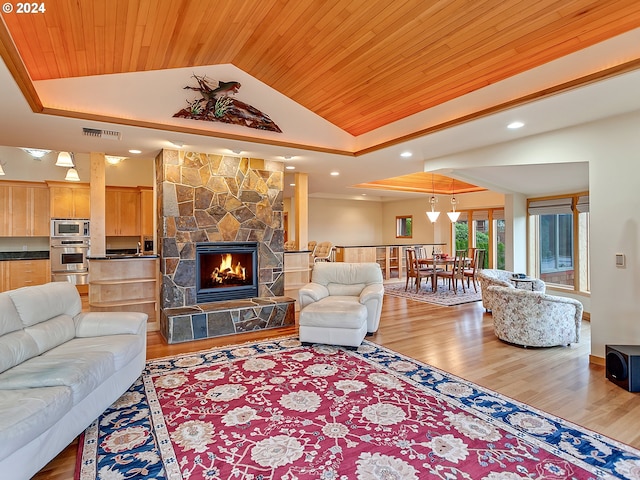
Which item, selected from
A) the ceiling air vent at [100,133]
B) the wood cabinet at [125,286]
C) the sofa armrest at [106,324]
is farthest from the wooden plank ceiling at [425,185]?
the sofa armrest at [106,324]

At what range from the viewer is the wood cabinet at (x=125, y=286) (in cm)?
480

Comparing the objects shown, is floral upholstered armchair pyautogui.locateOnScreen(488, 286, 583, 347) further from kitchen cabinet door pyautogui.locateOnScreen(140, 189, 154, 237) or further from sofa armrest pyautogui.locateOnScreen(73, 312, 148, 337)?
kitchen cabinet door pyautogui.locateOnScreen(140, 189, 154, 237)

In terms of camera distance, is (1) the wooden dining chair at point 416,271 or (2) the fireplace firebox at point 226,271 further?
(1) the wooden dining chair at point 416,271

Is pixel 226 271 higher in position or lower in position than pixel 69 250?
lower

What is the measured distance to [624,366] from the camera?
3.02 m

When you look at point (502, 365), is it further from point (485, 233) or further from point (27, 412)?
point (485, 233)

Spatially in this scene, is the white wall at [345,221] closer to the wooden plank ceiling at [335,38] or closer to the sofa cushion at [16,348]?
the wooden plank ceiling at [335,38]

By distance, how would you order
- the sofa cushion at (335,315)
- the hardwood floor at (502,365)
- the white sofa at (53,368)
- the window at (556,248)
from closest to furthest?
1. the white sofa at (53,368)
2. the hardwood floor at (502,365)
3. the sofa cushion at (335,315)
4. the window at (556,248)

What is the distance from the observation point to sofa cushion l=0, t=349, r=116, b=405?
6.98 feet

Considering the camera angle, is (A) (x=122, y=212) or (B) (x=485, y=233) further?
(B) (x=485, y=233)

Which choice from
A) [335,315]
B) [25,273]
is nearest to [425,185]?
[335,315]

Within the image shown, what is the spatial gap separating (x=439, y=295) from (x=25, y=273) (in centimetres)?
870

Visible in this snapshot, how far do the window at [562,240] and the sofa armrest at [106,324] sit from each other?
273 inches

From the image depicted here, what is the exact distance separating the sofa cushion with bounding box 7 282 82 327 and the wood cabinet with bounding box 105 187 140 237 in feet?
17.0
